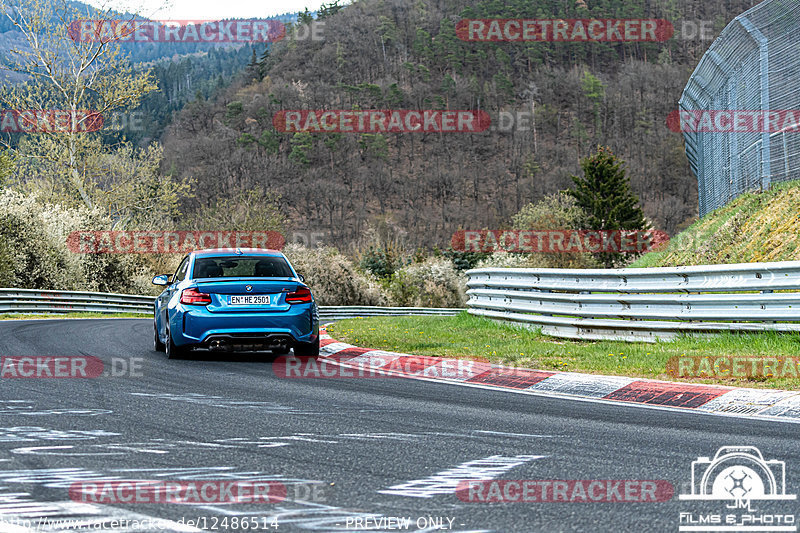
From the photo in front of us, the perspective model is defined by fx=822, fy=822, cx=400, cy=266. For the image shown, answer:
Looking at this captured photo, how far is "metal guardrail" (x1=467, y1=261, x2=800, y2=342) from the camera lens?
30.5 feet

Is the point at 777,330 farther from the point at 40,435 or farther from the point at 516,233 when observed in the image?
the point at 516,233

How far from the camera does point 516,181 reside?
14038 cm

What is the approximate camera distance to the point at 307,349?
1128cm

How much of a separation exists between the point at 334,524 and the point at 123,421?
10.2ft

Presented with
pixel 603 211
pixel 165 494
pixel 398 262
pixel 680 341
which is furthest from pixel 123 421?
pixel 603 211

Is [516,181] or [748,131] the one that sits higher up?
[516,181]

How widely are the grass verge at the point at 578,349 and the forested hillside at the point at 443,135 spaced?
107 metres
